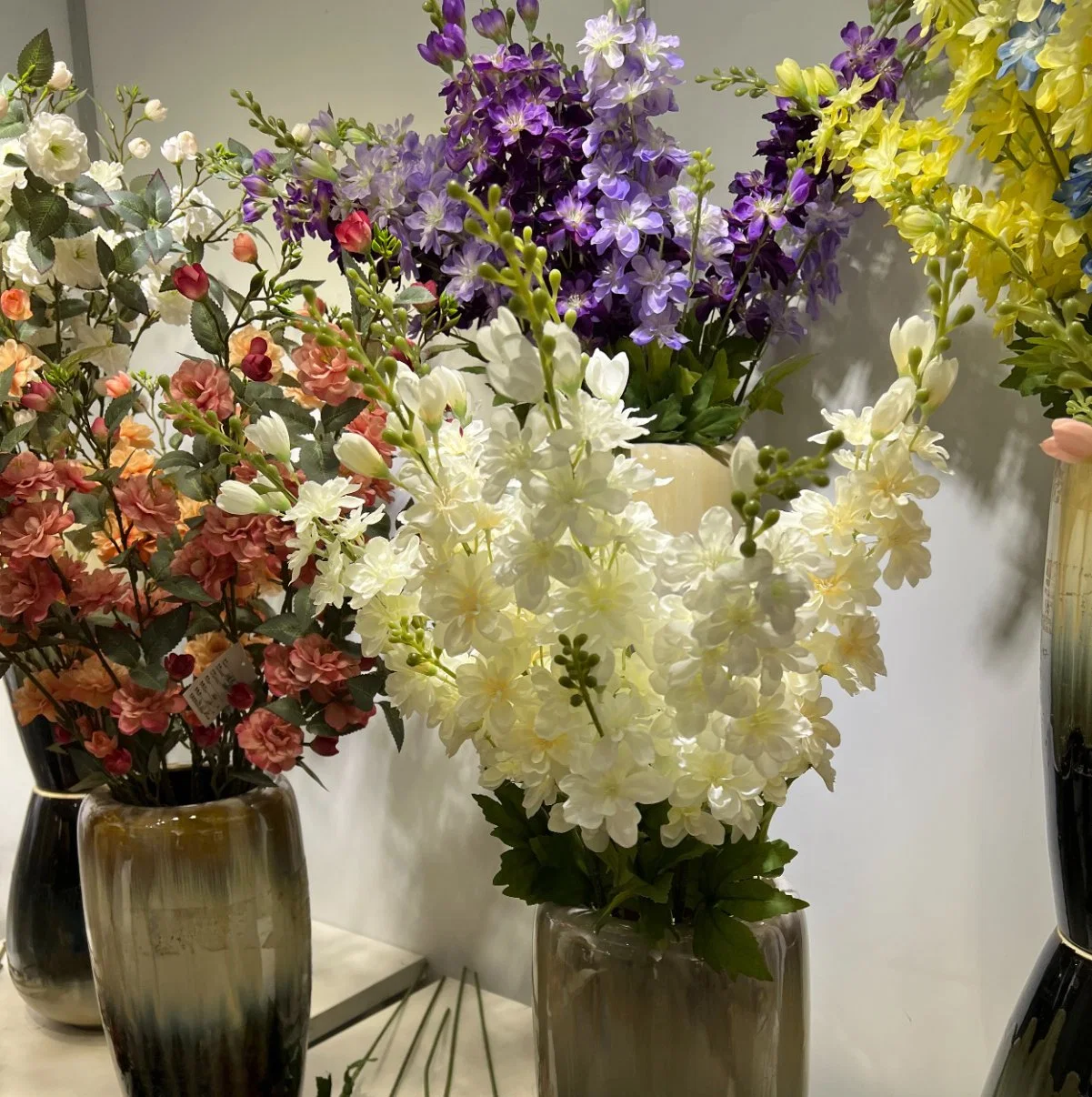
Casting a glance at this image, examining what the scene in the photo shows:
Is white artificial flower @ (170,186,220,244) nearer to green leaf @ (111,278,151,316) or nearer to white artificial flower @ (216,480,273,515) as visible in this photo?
green leaf @ (111,278,151,316)

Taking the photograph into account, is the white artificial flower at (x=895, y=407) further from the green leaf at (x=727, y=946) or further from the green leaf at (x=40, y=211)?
the green leaf at (x=40, y=211)

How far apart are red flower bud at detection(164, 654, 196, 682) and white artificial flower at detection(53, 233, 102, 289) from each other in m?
0.30

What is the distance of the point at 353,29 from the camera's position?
1238 millimetres

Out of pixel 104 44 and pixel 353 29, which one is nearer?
pixel 353 29

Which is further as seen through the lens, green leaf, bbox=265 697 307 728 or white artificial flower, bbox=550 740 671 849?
green leaf, bbox=265 697 307 728

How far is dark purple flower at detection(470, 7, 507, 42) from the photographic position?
89 cm

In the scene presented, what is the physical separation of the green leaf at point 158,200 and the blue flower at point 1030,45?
603 millimetres

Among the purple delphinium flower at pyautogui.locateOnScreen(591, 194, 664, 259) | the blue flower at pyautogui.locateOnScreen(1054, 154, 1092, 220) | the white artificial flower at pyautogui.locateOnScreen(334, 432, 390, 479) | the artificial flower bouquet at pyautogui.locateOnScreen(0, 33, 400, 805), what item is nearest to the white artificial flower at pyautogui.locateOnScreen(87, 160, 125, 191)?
the artificial flower bouquet at pyautogui.locateOnScreen(0, 33, 400, 805)

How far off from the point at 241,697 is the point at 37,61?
53cm

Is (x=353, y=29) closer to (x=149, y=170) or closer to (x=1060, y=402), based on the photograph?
(x=149, y=170)

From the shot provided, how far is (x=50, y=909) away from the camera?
1119 millimetres

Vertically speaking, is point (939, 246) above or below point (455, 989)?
above

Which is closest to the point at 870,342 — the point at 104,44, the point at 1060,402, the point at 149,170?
the point at 1060,402

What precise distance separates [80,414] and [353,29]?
59 cm
